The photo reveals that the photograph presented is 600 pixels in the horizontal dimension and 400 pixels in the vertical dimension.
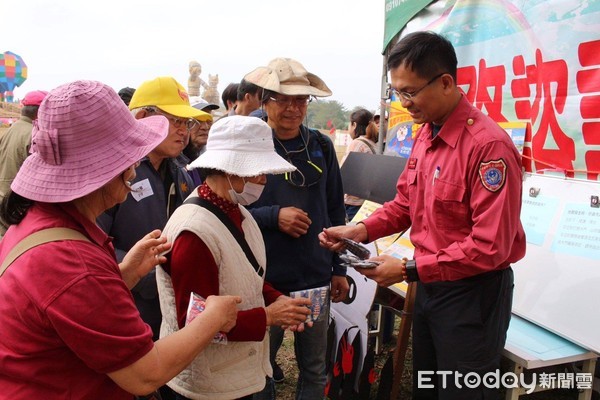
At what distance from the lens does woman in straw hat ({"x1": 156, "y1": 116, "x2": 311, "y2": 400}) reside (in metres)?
1.44

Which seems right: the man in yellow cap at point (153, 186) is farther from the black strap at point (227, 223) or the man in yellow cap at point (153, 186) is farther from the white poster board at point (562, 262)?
the white poster board at point (562, 262)

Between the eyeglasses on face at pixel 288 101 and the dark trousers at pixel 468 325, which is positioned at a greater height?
the eyeglasses on face at pixel 288 101

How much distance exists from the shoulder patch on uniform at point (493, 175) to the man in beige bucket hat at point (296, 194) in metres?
0.86

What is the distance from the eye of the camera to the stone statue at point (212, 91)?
44.0 feet

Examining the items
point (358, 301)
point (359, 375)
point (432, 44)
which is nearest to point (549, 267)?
point (358, 301)

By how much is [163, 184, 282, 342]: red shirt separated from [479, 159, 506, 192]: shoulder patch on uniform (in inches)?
38.9

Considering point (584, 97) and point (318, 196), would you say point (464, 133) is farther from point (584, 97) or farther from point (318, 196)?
point (584, 97)

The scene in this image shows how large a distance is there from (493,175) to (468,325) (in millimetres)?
639

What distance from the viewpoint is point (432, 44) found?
176 centimetres

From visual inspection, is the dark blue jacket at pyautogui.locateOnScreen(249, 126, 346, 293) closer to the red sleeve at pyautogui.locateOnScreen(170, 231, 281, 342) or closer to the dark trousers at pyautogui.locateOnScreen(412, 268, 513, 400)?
the dark trousers at pyautogui.locateOnScreen(412, 268, 513, 400)

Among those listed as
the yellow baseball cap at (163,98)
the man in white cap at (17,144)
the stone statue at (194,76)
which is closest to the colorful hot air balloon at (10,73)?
the stone statue at (194,76)

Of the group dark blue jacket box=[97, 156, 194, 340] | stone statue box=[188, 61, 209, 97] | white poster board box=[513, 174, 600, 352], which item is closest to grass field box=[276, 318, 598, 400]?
white poster board box=[513, 174, 600, 352]

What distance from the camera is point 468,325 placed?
1.79 metres

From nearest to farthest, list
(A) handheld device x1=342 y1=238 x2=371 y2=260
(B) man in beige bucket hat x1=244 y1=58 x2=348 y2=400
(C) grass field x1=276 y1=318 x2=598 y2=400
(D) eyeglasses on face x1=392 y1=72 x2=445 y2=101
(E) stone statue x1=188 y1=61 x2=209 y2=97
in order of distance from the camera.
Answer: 1. (D) eyeglasses on face x1=392 y1=72 x2=445 y2=101
2. (A) handheld device x1=342 y1=238 x2=371 y2=260
3. (B) man in beige bucket hat x1=244 y1=58 x2=348 y2=400
4. (C) grass field x1=276 y1=318 x2=598 y2=400
5. (E) stone statue x1=188 y1=61 x2=209 y2=97
